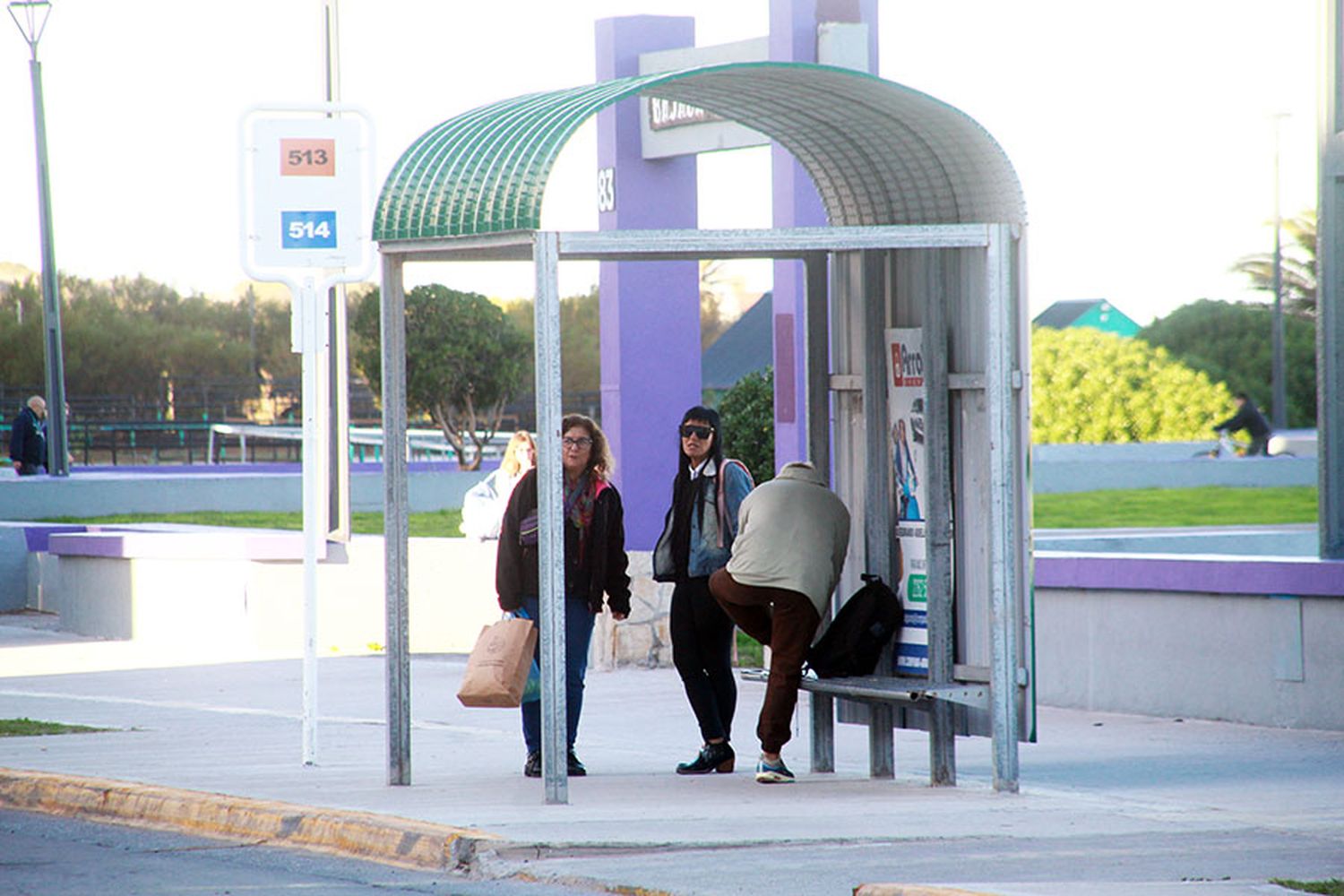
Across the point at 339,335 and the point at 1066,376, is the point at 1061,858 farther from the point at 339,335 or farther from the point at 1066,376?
the point at 1066,376

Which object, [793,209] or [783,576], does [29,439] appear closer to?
[793,209]

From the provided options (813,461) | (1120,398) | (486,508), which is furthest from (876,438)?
(1120,398)

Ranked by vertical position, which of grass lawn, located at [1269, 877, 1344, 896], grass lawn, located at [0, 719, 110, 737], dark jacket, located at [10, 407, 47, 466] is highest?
dark jacket, located at [10, 407, 47, 466]

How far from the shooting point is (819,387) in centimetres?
1027

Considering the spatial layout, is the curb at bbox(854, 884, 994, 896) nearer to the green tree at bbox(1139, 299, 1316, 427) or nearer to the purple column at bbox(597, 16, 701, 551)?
the purple column at bbox(597, 16, 701, 551)

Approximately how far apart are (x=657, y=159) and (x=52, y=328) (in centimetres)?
1539

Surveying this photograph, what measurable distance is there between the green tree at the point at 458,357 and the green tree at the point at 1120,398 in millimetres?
12498

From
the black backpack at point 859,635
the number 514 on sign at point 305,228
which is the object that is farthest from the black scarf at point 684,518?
the number 514 on sign at point 305,228

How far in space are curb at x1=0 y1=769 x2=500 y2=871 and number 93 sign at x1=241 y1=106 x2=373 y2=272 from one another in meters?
2.44

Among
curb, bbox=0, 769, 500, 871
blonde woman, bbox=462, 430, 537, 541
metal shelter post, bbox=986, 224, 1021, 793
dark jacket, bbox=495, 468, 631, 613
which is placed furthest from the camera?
blonde woman, bbox=462, 430, 537, 541

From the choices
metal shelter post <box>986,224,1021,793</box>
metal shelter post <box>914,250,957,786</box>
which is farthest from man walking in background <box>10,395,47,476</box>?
metal shelter post <box>986,224,1021,793</box>

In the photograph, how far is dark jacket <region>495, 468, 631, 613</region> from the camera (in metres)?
9.74

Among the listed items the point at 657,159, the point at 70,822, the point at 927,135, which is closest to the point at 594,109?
the point at 927,135

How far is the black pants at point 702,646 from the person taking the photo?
10.0m
